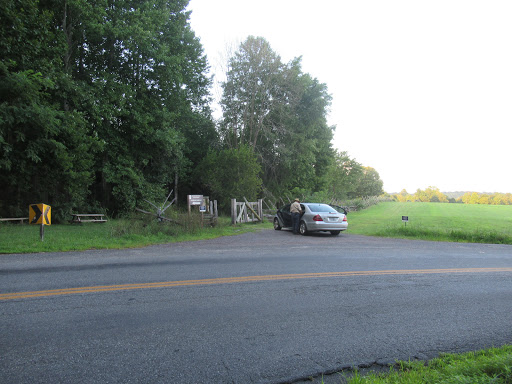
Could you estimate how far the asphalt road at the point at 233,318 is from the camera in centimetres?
318

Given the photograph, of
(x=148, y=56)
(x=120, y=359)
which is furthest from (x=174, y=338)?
(x=148, y=56)

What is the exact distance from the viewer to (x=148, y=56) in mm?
25016

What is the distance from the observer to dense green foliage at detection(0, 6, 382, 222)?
18.4m

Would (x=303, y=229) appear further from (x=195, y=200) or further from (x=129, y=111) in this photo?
(x=129, y=111)

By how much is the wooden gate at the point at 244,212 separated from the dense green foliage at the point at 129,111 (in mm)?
1918

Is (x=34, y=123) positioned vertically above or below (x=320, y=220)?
above

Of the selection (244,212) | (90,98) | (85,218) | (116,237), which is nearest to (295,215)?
(244,212)

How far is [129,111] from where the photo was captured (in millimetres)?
24297

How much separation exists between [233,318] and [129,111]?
23012mm

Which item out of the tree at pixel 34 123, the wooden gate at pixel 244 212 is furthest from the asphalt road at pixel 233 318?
the wooden gate at pixel 244 212

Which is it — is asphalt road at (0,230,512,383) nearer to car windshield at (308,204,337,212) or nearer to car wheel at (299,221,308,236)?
car wheel at (299,221,308,236)

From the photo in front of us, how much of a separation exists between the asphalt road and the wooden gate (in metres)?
12.9

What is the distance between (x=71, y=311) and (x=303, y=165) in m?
34.1

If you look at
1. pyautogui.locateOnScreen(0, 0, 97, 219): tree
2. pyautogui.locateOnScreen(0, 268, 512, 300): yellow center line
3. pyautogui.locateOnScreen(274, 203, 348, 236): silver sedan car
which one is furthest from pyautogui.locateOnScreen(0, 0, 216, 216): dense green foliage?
pyautogui.locateOnScreen(0, 268, 512, 300): yellow center line
